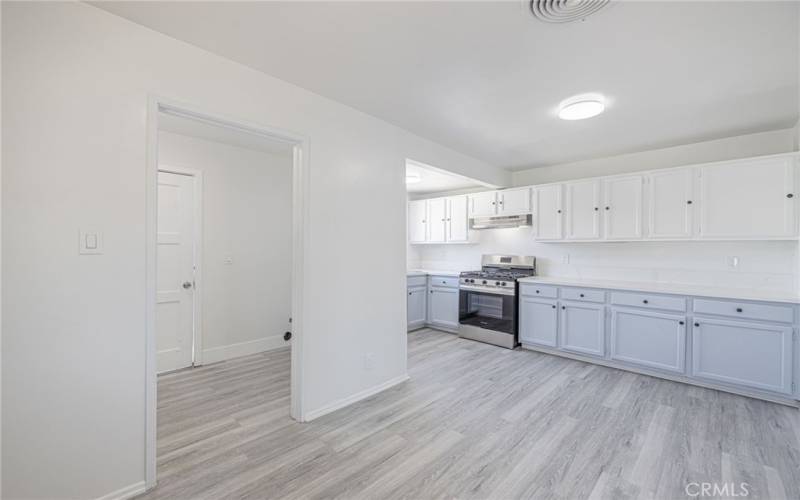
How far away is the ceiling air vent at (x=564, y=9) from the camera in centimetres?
161

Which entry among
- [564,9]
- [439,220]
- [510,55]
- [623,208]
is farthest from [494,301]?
[564,9]

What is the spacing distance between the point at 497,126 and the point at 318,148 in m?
1.82

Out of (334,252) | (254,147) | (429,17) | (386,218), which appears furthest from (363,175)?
(254,147)

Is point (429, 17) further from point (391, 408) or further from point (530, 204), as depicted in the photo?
point (530, 204)

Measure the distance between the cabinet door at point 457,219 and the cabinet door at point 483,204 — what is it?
5.0 inches

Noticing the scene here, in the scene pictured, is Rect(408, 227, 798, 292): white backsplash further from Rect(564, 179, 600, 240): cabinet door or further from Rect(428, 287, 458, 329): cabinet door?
Rect(428, 287, 458, 329): cabinet door

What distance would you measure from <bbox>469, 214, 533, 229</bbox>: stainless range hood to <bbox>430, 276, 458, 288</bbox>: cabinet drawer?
891mm

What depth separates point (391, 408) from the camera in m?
2.80

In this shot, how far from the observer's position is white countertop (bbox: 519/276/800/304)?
2971 millimetres

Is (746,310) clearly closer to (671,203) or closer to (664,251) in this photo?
(664,251)

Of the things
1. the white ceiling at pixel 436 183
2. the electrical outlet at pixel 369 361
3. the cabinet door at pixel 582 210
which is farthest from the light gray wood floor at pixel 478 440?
the white ceiling at pixel 436 183

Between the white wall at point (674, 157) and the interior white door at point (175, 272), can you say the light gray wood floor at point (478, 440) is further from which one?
the white wall at point (674, 157)

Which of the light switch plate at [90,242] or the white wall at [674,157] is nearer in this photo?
the light switch plate at [90,242]

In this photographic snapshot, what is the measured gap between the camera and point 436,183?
5.59 metres
